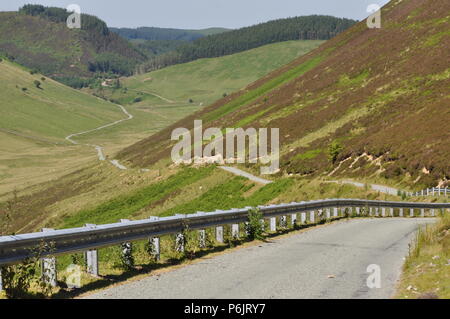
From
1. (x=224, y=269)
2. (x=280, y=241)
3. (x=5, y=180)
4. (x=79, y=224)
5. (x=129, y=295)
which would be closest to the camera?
(x=129, y=295)

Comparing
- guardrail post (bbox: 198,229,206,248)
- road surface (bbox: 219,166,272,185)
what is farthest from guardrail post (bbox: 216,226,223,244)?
road surface (bbox: 219,166,272,185)

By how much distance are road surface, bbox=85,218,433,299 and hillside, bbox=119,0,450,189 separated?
24.2 m

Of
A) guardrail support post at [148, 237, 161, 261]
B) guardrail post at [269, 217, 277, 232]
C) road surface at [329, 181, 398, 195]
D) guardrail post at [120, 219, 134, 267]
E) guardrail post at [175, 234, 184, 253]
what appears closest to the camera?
guardrail post at [120, 219, 134, 267]

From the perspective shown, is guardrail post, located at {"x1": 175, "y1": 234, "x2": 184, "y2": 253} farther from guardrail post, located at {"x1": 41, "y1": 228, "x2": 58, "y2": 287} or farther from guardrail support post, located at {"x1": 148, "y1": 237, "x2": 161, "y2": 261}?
guardrail post, located at {"x1": 41, "y1": 228, "x2": 58, "y2": 287}

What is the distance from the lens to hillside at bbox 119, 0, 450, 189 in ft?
153

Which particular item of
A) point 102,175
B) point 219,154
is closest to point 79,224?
point 219,154

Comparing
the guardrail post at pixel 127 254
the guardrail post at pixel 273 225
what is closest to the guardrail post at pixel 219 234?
the guardrail post at pixel 273 225

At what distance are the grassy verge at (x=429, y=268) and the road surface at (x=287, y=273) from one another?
267 millimetres

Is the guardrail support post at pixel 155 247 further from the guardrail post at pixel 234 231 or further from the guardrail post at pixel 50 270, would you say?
the guardrail post at pixel 234 231

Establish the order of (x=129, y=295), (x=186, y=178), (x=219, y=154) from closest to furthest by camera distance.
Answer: (x=129, y=295) → (x=186, y=178) → (x=219, y=154)

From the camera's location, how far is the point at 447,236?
49.8 ft

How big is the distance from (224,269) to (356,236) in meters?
7.56

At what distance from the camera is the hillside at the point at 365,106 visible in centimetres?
4678

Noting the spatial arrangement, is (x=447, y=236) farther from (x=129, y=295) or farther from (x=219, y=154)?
(x=219, y=154)
